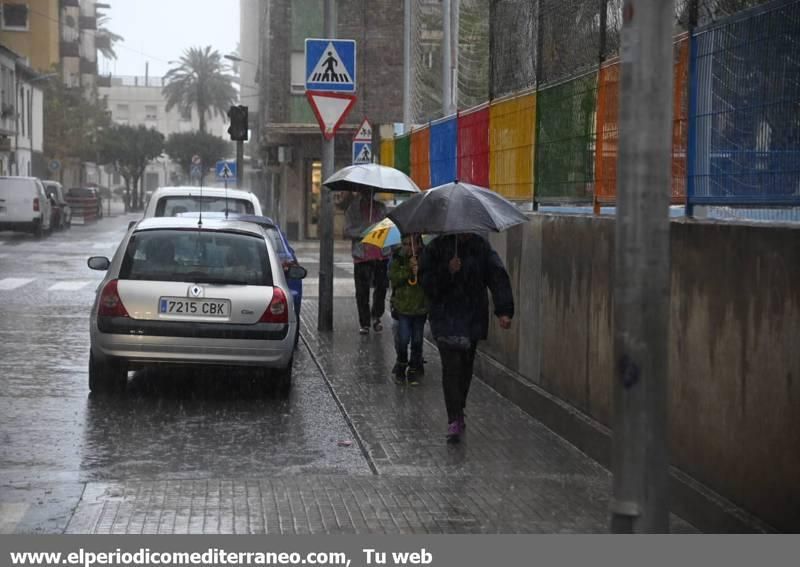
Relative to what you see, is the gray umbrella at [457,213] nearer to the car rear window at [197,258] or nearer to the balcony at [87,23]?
the car rear window at [197,258]

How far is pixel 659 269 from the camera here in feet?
16.1

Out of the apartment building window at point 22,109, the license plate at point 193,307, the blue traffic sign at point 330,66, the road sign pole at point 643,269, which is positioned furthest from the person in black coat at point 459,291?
the apartment building window at point 22,109

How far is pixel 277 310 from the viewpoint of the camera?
414 inches

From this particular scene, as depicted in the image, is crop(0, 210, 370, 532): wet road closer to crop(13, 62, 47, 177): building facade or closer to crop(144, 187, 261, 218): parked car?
crop(144, 187, 261, 218): parked car

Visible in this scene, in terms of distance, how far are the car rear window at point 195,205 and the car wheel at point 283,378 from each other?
16.7 ft

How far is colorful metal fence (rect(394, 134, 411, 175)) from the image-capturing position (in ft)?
59.3

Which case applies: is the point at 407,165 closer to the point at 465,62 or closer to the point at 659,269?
the point at 465,62

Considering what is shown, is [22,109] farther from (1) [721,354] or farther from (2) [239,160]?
(1) [721,354]

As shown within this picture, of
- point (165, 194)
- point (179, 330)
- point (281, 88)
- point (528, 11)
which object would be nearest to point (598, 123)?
point (528, 11)

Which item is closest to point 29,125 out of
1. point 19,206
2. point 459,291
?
point 19,206

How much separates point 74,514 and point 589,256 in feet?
12.6

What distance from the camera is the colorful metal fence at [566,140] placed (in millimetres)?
9547

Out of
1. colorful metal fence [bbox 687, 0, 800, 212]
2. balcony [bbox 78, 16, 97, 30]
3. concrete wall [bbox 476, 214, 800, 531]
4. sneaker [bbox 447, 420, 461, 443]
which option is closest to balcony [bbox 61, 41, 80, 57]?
balcony [bbox 78, 16, 97, 30]

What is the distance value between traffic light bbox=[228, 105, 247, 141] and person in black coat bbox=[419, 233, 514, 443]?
551 inches
